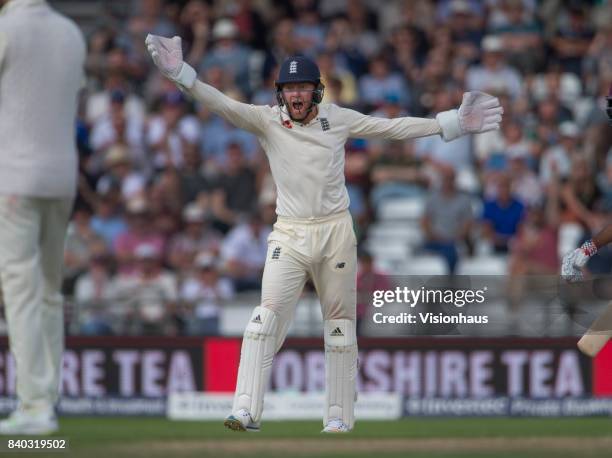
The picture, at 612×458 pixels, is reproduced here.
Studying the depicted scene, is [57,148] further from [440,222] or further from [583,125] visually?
[583,125]

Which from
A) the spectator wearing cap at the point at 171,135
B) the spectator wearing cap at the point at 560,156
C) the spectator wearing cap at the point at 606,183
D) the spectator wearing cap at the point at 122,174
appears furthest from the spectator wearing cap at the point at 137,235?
the spectator wearing cap at the point at 606,183

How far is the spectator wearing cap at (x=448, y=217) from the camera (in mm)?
12172

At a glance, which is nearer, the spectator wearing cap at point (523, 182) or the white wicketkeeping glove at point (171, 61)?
the white wicketkeeping glove at point (171, 61)

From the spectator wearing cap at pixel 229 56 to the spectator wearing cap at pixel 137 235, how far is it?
1.94 metres

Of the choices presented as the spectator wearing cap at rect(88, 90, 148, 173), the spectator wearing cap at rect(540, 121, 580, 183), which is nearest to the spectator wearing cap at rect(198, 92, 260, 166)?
the spectator wearing cap at rect(88, 90, 148, 173)

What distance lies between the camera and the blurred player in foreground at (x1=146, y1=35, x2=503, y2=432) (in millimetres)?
6984

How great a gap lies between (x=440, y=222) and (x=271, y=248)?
5.26m

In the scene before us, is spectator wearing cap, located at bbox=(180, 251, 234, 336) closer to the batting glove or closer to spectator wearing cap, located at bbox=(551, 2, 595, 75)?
spectator wearing cap, located at bbox=(551, 2, 595, 75)

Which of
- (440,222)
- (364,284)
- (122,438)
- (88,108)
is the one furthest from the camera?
(88,108)

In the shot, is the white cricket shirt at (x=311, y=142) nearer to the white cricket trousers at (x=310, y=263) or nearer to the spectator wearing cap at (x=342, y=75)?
the white cricket trousers at (x=310, y=263)

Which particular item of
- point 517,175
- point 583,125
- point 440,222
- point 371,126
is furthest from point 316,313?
point 371,126

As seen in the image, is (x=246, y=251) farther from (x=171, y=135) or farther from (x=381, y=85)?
(x=381, y=85)

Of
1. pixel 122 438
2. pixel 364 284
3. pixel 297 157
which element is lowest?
pixel 122 438

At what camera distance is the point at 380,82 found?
13.6m
